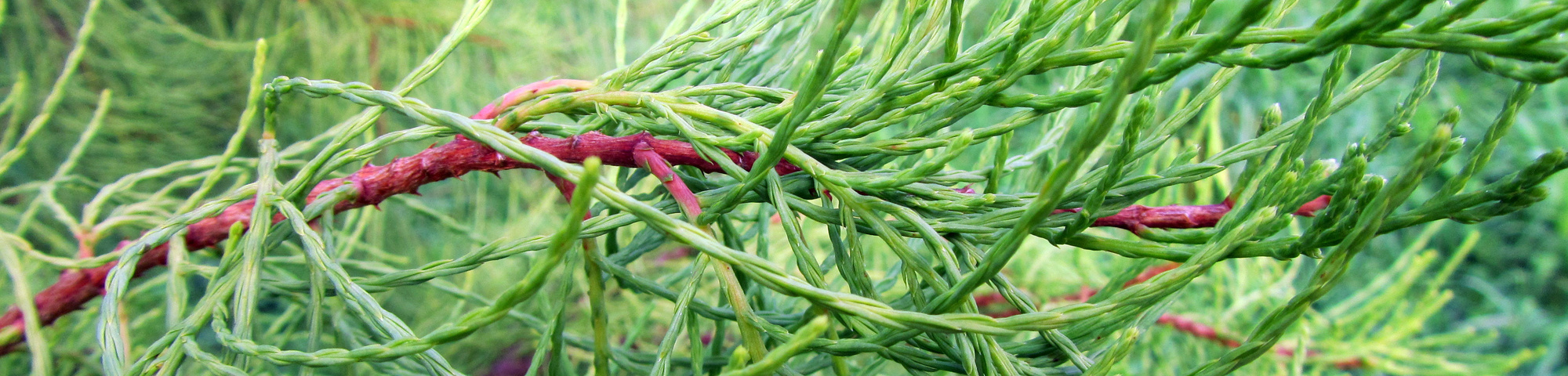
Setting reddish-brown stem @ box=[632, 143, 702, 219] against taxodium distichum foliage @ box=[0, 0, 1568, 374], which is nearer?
taxodium distichum foliage @ box=[0, 0, 1568, 374]

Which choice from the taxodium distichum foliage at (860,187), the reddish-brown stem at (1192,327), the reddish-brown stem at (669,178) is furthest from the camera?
the reddish-brown stem at (1192,327)

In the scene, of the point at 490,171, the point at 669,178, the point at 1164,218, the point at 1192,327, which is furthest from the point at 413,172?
the point at 1192,327

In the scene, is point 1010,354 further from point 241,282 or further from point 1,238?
point 1,238

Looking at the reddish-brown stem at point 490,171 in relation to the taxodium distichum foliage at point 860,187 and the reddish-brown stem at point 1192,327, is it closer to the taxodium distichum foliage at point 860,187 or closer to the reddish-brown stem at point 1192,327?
the taxodium distichum foliage at point 860,187

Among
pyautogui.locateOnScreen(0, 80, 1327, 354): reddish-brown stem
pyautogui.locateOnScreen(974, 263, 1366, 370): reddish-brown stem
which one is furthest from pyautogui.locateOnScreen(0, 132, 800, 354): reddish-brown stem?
pyautogui.locateOnScreen(974, 263, 1366, 370): reddish-brown stem

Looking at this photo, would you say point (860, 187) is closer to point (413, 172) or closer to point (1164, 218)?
point (1164, 218)

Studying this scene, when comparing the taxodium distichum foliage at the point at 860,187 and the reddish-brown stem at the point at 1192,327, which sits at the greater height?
the reddish-brown stem at the point at 1192,327

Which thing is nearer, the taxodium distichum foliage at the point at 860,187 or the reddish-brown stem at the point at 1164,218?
the taxodium distichum foliage at the point at 860,187

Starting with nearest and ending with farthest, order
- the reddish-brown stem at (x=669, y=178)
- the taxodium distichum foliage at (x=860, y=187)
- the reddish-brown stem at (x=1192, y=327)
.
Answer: the taxodium distichum foliage at (x=860, y=187) → the reddish-brown stem at (x=669, y=178) → the reddish-brown stem at (x=1192, y=327)

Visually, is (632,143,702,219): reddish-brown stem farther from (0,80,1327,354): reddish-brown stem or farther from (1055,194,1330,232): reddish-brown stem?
(1055,194,1330,232): reddish-brown stem

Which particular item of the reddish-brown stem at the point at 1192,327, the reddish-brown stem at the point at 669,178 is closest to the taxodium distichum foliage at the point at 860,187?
the reddish-brown stem at the point at 669,178

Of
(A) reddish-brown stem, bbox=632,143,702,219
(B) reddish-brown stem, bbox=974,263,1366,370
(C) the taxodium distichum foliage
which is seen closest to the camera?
(C) the taxodium distichum foliage
